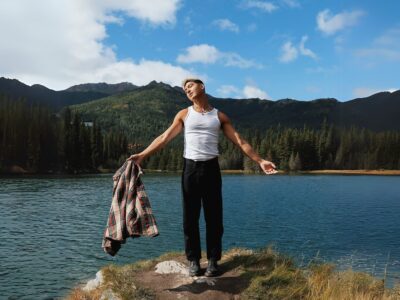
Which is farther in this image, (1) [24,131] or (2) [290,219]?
(1) [24,131]

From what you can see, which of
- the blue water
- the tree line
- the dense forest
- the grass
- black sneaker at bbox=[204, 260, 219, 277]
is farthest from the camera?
the dense forest

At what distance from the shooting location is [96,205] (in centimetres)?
4691

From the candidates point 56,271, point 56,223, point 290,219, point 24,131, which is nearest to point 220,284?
point 56,271

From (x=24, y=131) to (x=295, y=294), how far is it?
138m

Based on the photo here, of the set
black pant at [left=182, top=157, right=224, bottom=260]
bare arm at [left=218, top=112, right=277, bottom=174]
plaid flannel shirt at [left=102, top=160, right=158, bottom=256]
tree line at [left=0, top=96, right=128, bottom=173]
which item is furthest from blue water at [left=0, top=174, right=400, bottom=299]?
tree line at [left=0, top=96, right=128, bottom=173]

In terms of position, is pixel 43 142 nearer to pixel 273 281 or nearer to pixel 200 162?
pixel 200 162

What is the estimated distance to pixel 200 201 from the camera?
8352 mm

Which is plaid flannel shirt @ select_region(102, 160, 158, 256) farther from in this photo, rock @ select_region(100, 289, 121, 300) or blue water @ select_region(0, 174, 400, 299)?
blue water @ select_region(0, 174, 400, 299)

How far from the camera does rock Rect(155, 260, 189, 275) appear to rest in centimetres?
877

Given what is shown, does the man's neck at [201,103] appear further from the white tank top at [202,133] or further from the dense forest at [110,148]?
the dense forest at [110,148]

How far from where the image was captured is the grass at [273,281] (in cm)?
773

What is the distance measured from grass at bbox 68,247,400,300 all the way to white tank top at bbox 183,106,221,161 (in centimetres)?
261

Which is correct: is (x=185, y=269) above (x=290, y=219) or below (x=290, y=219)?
above

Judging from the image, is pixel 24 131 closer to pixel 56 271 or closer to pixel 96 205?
pixel 96 205
